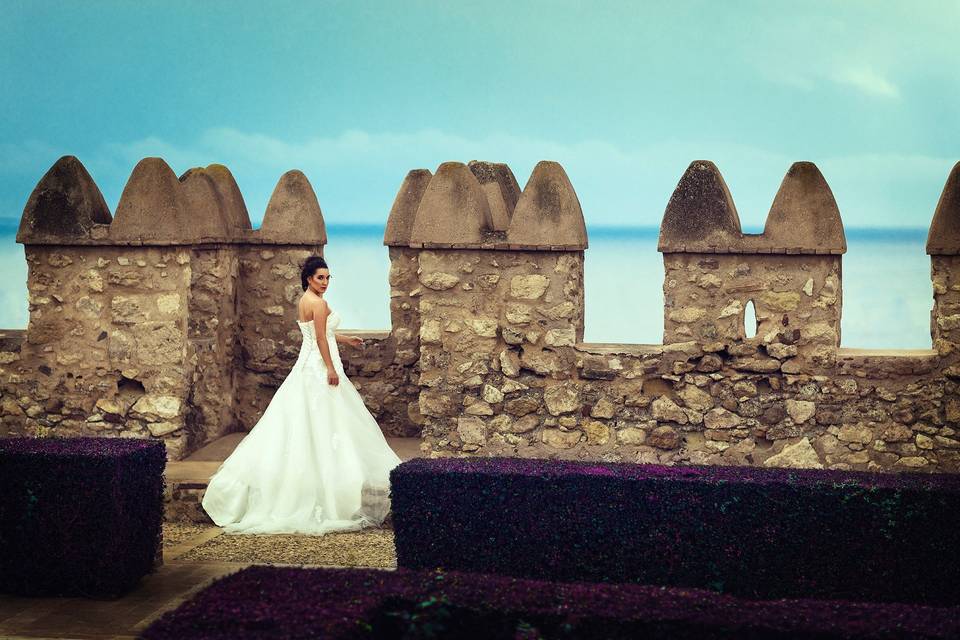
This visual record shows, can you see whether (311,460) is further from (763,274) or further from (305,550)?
(763,274)

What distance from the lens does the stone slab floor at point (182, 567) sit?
6.17m

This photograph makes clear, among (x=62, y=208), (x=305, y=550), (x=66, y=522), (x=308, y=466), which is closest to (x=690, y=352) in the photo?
(x=308, y=466)

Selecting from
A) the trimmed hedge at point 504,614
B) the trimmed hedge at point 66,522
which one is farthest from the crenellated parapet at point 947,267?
the trimmed hedge at point 66,522

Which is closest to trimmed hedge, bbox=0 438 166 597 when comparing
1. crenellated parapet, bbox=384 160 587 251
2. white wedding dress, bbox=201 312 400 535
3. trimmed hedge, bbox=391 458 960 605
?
trimmed hedge, bbox=391 458 960 605

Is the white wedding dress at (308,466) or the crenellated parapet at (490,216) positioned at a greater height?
the crenellated parapet at (490,216)

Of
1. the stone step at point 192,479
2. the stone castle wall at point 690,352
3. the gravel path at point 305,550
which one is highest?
the stone castle wall at point 690,352

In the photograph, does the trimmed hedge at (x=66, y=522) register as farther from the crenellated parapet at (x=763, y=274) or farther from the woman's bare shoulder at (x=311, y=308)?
the crenellated parapet at (x=763, y=274)

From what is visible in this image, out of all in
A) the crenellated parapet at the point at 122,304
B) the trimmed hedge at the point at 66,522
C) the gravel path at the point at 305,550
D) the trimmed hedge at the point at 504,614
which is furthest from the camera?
the crenellated parapet at the point at 122,304

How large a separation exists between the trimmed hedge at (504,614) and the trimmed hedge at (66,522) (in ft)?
6.23

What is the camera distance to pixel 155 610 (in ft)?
21.1

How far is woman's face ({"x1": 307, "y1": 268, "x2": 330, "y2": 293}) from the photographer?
9180 millimetres

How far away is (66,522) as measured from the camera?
265 inches

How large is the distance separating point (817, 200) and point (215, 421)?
5647 mm

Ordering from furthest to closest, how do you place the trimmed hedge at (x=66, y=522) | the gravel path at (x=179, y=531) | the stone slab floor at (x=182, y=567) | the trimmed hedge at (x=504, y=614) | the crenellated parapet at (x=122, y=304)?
the crenellated parapet at (x=122, y=304) → the gravel path at (x=179, y=531) → the trimmed hedge at (x=66, y=522) → the stone slab floor at (x=182, y=567) → the trimmed hedge at (x=504, y=614)
